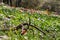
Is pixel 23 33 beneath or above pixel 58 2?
above

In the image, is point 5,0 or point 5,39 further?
point 5,0

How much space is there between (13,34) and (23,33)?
0.30m

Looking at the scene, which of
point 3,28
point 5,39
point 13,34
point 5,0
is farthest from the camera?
point 5,0

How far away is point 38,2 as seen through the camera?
85.3 feet

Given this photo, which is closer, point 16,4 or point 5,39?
point 5,39

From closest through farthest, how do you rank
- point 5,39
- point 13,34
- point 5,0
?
point 5,39 → point 13,34 → point 5,0

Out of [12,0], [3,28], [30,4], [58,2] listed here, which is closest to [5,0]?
[12,0]

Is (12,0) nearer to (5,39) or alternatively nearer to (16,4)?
(16,4)

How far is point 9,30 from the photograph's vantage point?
307 inches

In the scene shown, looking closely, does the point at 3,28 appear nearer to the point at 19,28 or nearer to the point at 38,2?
the point at 19,28

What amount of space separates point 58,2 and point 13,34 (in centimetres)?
1907

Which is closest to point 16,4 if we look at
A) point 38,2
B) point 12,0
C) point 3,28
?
point 12,0

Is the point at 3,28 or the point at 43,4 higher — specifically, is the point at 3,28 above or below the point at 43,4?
above

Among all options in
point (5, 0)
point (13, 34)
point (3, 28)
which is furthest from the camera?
point (5, 0)
